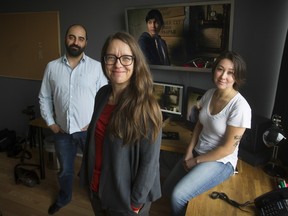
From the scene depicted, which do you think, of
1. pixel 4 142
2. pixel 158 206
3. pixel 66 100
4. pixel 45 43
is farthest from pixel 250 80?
pixel 4 142

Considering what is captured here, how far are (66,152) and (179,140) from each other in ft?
3.48

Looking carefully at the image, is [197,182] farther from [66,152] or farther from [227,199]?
[66,152]

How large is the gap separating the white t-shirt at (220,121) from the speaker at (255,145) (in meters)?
0.26

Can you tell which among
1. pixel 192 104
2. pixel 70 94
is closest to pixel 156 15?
pixel 192 104

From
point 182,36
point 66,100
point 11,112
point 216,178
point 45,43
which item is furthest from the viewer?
point 11,112

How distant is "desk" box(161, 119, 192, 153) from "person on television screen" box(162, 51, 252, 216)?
0.29 metres

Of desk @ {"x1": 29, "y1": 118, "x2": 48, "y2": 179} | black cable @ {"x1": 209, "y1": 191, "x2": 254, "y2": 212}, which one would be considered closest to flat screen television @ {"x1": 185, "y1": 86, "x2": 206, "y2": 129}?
black cable @ {"x1": 209, "y1": 191, "x2": 254, "y2": 212}

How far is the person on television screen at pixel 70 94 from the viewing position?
216 centimetres

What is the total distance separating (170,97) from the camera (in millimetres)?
2598

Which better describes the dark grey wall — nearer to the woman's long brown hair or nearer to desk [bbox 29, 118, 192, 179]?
desk [bbox 29, 118, 192, 179]

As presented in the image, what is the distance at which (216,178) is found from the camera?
1.68 meters

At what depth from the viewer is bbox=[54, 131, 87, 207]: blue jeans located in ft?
7.43

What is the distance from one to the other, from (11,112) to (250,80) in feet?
11.1

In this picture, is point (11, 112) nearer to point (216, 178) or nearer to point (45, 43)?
point (45, 43)
